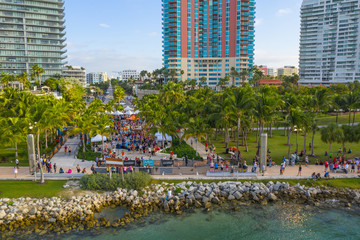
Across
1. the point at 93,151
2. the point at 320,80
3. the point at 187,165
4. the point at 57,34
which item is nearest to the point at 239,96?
the point at 187,165

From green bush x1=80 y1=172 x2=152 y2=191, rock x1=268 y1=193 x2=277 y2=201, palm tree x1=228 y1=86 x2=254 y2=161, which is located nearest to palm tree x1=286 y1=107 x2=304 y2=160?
palm tree x1=228 y1=86 x2=254 y2=161

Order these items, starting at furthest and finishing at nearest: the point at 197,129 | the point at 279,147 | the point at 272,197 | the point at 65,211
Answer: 1. the point at 279,147
2. the point at 197,129
3. the point at 272,197
4. the point at 65,211

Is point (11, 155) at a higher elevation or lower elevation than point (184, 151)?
lower

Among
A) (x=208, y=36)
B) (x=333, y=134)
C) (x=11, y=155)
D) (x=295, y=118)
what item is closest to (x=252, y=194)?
(x=295, y=118)

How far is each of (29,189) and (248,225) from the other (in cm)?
1914

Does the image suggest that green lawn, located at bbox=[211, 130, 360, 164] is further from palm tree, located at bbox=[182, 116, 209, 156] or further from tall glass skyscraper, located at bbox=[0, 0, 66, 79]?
tall glass skyscraper, located at bbox=[0, 0, 66, 79]

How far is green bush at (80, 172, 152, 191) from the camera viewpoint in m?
25.6

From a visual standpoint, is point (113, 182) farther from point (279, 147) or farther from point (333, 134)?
point (279, 147)

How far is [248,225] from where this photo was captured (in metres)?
21.0

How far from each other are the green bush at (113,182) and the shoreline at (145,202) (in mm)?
708

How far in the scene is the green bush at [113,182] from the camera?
2559 cm

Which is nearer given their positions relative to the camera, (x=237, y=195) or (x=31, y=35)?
(x=237, y=195)

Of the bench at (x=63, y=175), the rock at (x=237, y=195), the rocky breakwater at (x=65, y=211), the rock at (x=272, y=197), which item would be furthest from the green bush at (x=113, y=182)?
the rock at (x=272, y=197)

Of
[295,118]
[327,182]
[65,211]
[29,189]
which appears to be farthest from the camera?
[295,118]
